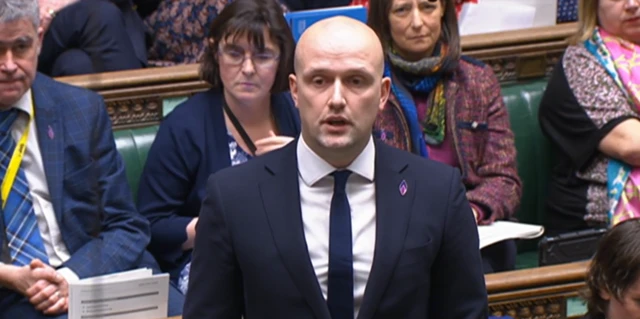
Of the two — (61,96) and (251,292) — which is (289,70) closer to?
(61,96)

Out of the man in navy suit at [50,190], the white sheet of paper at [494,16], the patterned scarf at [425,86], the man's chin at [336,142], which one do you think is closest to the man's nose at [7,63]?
the man in navy suit at [50,190]

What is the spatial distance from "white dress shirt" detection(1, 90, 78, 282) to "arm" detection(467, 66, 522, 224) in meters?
1.20

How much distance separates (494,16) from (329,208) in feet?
8.45

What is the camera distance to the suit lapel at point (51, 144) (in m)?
3.31

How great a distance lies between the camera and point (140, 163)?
389 centimetres

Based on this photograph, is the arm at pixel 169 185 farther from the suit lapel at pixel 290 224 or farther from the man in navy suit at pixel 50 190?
the suit lapel at pixel 290 224

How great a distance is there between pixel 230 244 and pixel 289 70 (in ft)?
4.53

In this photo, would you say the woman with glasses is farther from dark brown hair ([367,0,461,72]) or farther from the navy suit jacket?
the navy suit jacket

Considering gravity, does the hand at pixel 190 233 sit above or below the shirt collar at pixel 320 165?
below

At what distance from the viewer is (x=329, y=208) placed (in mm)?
2324

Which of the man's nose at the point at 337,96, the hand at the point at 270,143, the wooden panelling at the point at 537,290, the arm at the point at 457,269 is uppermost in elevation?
the man's nose at the point at 337,96

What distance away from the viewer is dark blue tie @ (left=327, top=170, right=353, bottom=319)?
2281 millimetres

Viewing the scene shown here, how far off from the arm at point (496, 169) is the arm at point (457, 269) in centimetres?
141

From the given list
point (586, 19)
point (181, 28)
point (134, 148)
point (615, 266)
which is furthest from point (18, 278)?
point (586, 19)
